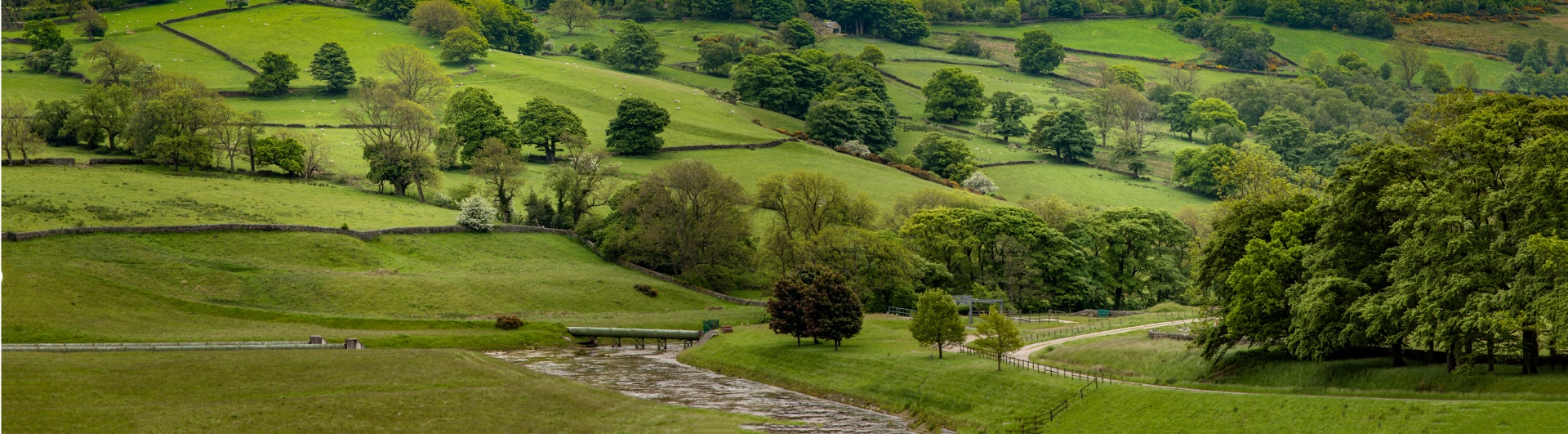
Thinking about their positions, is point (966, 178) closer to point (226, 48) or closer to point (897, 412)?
point (897, 412)

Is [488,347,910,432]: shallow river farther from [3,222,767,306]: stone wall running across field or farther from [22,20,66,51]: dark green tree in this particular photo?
[22,20,66,51]: dark green tree

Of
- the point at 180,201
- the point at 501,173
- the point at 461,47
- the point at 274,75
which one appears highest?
the point at 461,47

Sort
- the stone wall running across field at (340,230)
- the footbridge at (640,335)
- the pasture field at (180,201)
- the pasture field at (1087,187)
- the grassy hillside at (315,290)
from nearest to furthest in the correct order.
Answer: the grassy hillside at (315,290) → the stone wall running across field at (340,230) → the footbridge at (640,335) → the pasture field at (180,201) → the pasture field at (1087,187)

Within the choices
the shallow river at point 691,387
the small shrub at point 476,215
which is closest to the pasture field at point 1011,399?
the shallow river at point 691,387

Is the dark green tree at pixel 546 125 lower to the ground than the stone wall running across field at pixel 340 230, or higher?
higher

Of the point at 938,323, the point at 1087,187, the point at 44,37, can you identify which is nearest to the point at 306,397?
the point at 938,323

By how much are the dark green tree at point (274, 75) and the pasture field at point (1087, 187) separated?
3917 inches

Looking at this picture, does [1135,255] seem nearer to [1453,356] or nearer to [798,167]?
[798,167]

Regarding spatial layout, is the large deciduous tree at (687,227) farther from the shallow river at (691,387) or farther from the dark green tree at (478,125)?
the dark green tree at (478,125)

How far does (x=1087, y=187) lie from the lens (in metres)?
159

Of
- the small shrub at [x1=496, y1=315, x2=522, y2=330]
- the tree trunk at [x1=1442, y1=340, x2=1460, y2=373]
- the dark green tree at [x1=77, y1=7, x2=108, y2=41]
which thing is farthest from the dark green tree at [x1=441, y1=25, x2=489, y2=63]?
the tree trunk at [x1=1442, y1=340, x2=1460, y2=373]

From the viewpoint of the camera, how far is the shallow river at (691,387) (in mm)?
64562

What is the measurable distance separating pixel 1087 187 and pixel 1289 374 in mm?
100259

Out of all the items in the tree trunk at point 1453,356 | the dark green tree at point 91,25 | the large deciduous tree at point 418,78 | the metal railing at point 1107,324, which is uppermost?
the dark green tree at point 91,25
